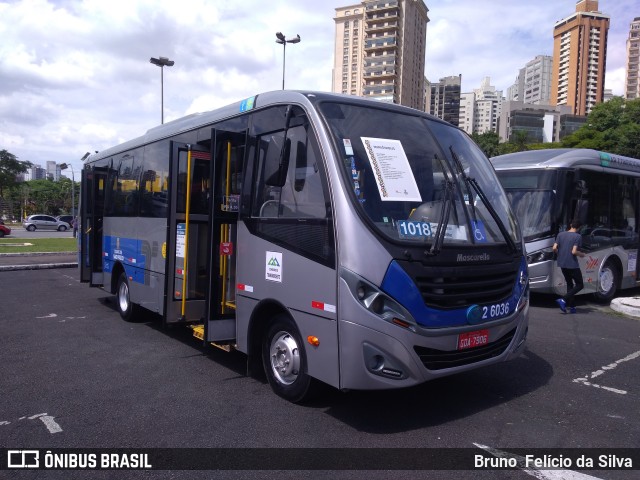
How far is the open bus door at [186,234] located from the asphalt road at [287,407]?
71 centimetres

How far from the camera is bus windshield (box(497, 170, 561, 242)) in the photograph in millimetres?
10270

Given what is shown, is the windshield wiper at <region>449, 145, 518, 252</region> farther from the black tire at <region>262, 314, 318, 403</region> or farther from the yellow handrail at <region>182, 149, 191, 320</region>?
the yellow handrail at <region>182, 149, 191, 320</region>

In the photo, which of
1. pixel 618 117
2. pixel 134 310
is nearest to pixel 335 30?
pixel 618 117

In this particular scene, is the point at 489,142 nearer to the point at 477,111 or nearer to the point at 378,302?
the point at 378,302

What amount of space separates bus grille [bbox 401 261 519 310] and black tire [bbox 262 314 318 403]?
4.14 ft

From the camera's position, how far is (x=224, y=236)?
19.0 ft

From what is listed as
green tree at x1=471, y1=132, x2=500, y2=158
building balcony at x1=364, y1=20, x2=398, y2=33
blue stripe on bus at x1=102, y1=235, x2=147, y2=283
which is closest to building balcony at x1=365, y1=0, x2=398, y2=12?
building balcony at x1=364, y1=20, x2=398, y2=33

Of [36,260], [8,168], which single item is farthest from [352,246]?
[8,168]

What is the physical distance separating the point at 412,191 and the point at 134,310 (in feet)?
19.6

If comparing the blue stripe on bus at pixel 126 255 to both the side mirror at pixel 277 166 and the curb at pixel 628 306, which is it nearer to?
the side mirror at pixel 277 166

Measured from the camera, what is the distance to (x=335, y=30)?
12631 cm

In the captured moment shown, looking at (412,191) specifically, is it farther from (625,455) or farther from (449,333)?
(625,455)

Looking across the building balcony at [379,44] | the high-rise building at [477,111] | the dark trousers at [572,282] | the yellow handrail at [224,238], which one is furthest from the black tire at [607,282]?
the high-rise building at [477,111]

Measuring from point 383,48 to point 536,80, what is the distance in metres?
95.5
